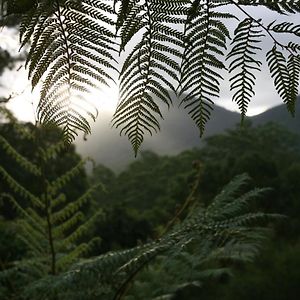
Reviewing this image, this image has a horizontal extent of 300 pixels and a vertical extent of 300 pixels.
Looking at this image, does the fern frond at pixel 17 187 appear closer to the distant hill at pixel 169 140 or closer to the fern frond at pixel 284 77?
the fern frond at pixel 284 77

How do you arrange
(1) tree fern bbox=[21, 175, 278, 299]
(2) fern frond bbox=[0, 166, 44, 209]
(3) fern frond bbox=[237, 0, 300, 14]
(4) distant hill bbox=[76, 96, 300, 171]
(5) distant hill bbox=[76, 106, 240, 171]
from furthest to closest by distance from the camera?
(5) distant hill bbox=[76, 106, 240, 171], (4) distant hill bbox=[76, 96, 300, 171], (2) fern frond bbox=[0, 166, 44, 209], (1) tree fern bbox=[21, 175, 278, 299], (3) fern frond bbox=[237, 0, 300, 14]

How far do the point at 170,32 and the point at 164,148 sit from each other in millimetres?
106059

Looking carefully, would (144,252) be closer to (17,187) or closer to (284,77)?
(284,77)

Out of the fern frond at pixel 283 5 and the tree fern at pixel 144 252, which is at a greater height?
the fern frond at pixel 283 5

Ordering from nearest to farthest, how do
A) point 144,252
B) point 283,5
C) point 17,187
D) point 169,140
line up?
point 283,5 < point 144,252 < point 17,187 < point 169,140

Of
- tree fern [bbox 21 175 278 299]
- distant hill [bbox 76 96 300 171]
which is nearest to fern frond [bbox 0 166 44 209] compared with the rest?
tree fern [bbox 21 175 278 299]

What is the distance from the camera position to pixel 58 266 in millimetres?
3559

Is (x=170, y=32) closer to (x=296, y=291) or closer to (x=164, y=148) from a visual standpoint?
(x=296, y=291)

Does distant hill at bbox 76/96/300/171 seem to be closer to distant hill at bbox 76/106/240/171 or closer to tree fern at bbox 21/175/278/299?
distant hill at bbox 76/106/240/171

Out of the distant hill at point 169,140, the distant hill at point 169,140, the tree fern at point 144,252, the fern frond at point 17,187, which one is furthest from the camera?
the distant hill at point 169,140

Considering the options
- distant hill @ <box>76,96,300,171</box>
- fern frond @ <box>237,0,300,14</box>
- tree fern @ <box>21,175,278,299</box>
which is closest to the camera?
fern frond @ <box>237,0,300,14</box>

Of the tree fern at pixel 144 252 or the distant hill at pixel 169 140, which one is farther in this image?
the distant hill at pixel 169 140

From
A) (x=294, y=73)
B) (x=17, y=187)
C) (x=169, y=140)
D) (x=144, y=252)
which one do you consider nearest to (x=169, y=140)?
(x=169, y=140)

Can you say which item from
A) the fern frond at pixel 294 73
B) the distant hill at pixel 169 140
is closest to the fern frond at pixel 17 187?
the fern frond at pixel 294 73
